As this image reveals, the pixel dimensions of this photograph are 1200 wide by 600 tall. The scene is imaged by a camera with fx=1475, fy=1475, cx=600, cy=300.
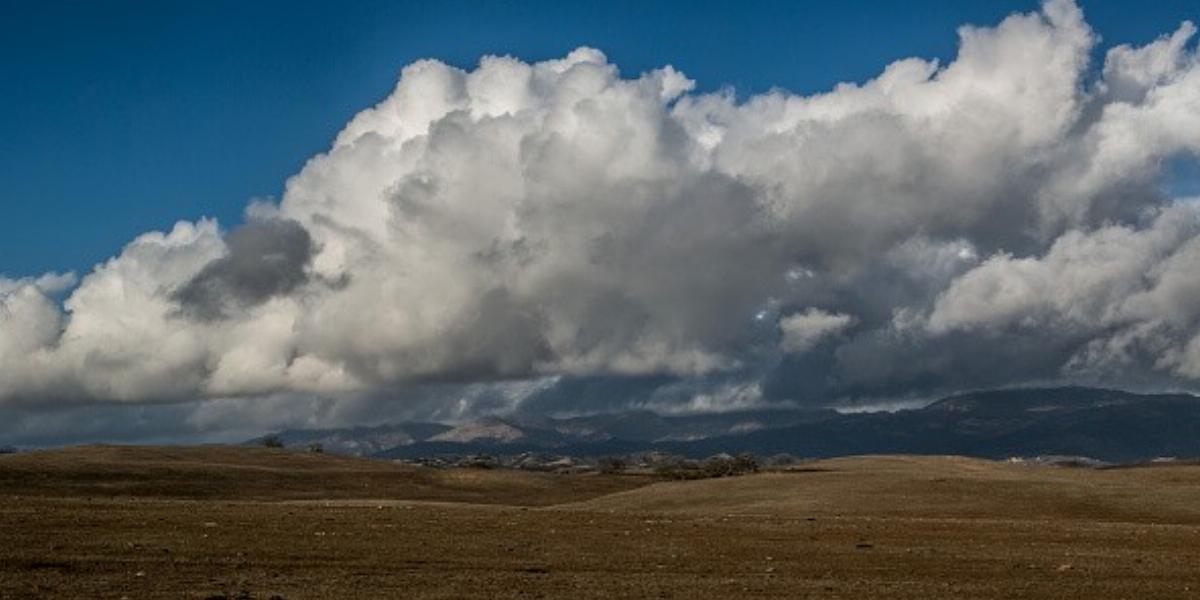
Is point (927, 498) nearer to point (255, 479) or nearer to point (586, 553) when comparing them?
point (586, 553)

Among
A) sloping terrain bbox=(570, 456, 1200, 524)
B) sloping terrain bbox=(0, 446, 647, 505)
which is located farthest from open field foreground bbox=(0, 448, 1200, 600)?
sloping terrain bbox=(0, 446, 647, 505)

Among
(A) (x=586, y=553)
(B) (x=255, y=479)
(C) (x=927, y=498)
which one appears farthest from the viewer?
(B) (x=255, y=479)

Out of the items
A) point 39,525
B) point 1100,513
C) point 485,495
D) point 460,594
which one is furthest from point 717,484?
point 460,594

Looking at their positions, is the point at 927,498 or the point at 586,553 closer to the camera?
the point at 586,553

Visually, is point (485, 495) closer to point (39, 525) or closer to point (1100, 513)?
point (1100, 513)

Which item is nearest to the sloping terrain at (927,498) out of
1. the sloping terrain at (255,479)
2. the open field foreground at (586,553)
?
the open field foreground at (586,553)

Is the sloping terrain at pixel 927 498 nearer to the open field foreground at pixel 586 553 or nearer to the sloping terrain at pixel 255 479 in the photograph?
the open field foreground at pixel 586 553

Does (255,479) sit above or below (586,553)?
above

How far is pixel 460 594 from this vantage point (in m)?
30.8

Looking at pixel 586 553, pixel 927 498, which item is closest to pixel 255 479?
pixel 927 498

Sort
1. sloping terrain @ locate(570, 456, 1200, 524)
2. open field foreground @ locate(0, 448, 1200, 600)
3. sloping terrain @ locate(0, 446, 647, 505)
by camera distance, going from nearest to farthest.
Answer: open field foreground @ locate(0, 448, 1200, 600)
sloping terrain @ locate(570, 456, 1200, 524)
sloping terrain @ locate(0, 446, 647, 505)

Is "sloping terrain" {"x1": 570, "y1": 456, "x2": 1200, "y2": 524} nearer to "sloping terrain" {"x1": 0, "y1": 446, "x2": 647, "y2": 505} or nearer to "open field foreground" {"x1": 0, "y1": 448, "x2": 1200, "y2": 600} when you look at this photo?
"open field foreground" {"x1": 0, "y1": 448, "x2": 1200, "y2": 600}

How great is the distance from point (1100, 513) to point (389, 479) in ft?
219

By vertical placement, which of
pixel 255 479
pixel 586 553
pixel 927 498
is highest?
pixel 255 479
